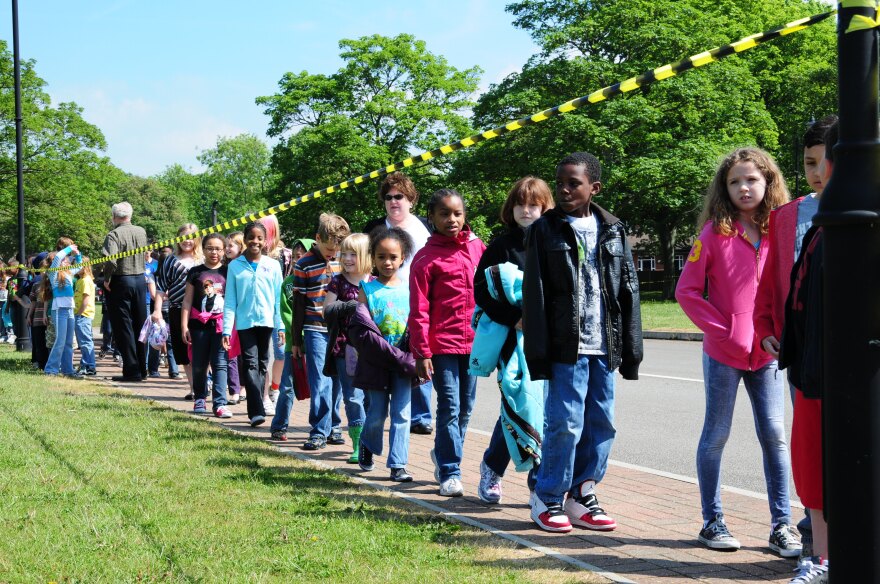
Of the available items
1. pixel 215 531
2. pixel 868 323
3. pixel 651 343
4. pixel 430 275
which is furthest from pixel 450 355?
pixel 651 343

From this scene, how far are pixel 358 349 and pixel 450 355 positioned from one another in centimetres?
79

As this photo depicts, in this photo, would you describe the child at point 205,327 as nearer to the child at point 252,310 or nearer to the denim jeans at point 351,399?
the child at point 252,310

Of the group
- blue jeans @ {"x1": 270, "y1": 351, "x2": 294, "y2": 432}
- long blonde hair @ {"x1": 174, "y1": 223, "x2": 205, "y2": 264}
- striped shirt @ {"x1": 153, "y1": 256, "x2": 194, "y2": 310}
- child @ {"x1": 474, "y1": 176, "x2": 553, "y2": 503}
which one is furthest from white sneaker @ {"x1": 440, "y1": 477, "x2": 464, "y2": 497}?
long blonde hair @ {"x1": 174, "y1": 223, "x2": 205, "y2": 264}

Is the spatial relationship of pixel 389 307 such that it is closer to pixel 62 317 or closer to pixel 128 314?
pixel 128 314

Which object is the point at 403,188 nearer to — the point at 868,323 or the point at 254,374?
the point at 254,374

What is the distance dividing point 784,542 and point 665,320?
933 inches

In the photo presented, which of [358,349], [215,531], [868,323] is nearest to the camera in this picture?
[868,323]

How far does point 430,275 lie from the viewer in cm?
668

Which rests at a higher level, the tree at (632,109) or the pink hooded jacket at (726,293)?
the tree at (632,109)

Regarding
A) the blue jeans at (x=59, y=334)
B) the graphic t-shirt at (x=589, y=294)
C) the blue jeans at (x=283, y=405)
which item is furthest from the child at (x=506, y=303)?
the blue jeans at (x=59, y=334)

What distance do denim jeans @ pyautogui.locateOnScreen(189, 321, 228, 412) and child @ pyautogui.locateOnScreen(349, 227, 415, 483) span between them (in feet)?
11.1

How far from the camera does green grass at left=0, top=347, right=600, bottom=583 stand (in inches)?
177

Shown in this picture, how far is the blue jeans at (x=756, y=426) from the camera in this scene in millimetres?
5070

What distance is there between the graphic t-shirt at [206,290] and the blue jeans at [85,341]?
4.18m
